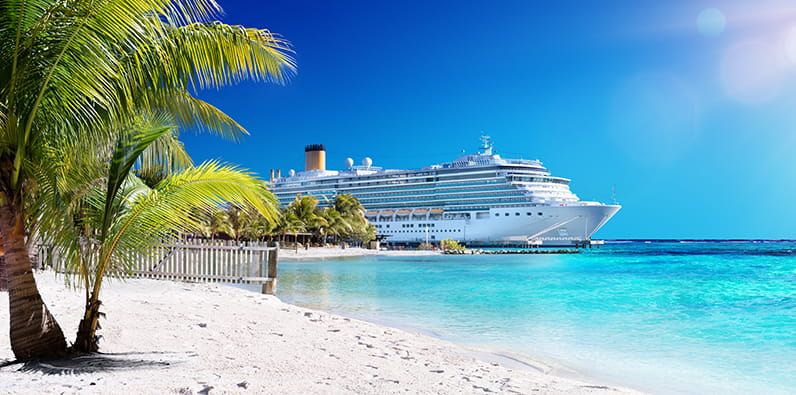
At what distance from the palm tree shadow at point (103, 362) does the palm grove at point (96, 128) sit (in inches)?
5.7

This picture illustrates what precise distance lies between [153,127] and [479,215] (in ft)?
217

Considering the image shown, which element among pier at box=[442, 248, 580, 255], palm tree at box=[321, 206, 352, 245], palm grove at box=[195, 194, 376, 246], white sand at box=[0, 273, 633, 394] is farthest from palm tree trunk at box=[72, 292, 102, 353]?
pier at box=[442, 248, 580, 255]

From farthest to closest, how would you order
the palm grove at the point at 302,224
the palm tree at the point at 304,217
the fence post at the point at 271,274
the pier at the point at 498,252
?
the pier at the point at 498,252, the palm tree at the point at 304,217, the palm grove at the point at 302,224, the fence post at the point at 271,274

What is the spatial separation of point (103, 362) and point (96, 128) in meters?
1.76

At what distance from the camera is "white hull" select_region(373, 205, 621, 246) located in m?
66.8

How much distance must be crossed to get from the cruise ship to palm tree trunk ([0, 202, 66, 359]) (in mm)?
64685

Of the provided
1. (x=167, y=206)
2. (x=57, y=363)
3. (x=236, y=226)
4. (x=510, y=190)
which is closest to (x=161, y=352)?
(x=57, y=363)

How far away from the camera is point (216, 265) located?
11.1 metres

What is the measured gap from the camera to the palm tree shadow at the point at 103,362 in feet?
12.7

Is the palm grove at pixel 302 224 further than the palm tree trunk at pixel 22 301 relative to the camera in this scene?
Yes

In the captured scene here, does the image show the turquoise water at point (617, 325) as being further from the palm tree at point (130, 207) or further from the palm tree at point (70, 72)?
the palm tree at point (70, 72)

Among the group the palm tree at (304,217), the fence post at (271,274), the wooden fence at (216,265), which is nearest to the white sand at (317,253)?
the palm tree at (304,217)

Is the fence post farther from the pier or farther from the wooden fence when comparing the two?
the pier

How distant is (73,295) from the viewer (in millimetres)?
8242
